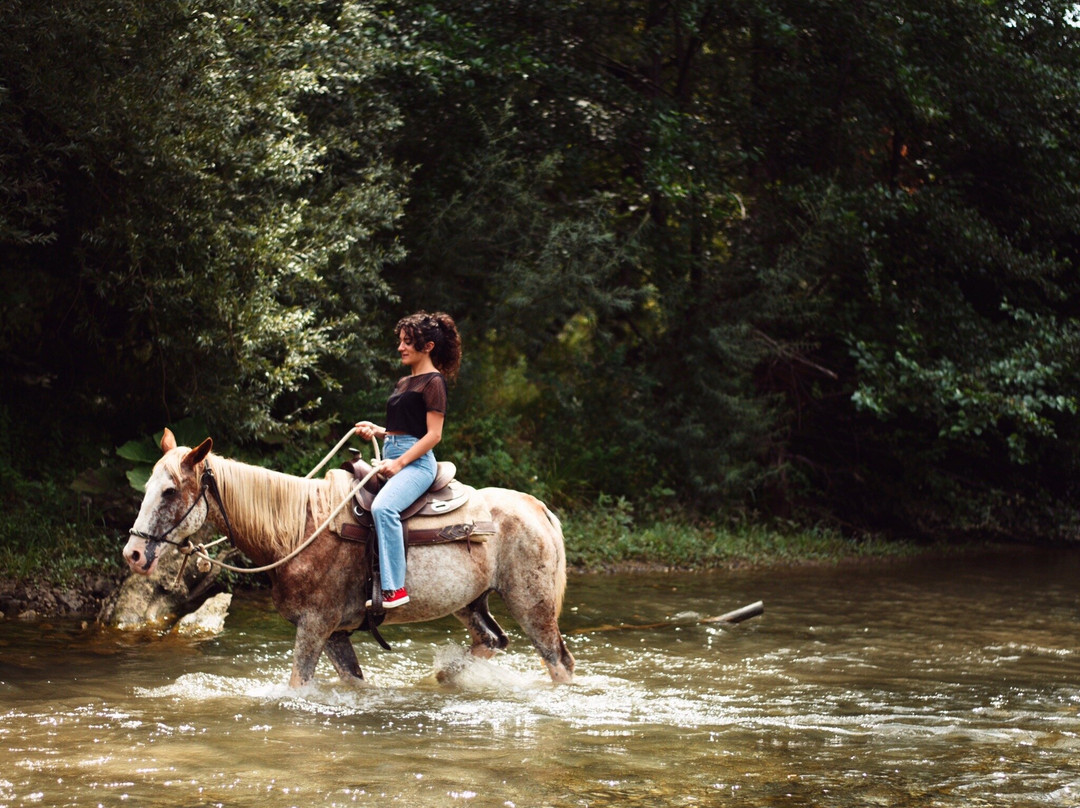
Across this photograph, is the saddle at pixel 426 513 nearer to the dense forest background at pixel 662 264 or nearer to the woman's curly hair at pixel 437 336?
the woman's curly hair at pixel 437 336

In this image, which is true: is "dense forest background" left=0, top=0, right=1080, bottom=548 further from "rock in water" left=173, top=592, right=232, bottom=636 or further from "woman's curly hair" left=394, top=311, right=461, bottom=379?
"woman's curly hair" left=394, top=311, right=461, bottom=379

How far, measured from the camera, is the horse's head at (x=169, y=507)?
260 inches

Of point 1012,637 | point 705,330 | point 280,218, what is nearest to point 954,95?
point 705,330

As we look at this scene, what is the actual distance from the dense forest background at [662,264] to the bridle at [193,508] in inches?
184

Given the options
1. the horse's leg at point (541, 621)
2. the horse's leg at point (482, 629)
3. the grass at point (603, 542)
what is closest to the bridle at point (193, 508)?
the horse's leg at point (482, 629)

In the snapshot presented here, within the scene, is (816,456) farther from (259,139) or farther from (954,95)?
(259,139)

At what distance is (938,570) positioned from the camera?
15914 millimetres

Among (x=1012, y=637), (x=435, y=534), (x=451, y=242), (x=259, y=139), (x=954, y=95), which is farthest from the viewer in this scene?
(x=954, y=95)

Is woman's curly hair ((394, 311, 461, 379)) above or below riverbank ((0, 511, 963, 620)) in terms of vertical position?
above

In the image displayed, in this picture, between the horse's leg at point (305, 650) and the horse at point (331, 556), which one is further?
the horse's leg at point (305, 650)

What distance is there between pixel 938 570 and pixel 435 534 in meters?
10.8

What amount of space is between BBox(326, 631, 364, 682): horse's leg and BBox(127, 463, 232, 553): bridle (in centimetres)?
105

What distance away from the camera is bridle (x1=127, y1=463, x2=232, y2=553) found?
21.8 ft

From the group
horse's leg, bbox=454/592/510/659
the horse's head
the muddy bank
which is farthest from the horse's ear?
the muddy bank
